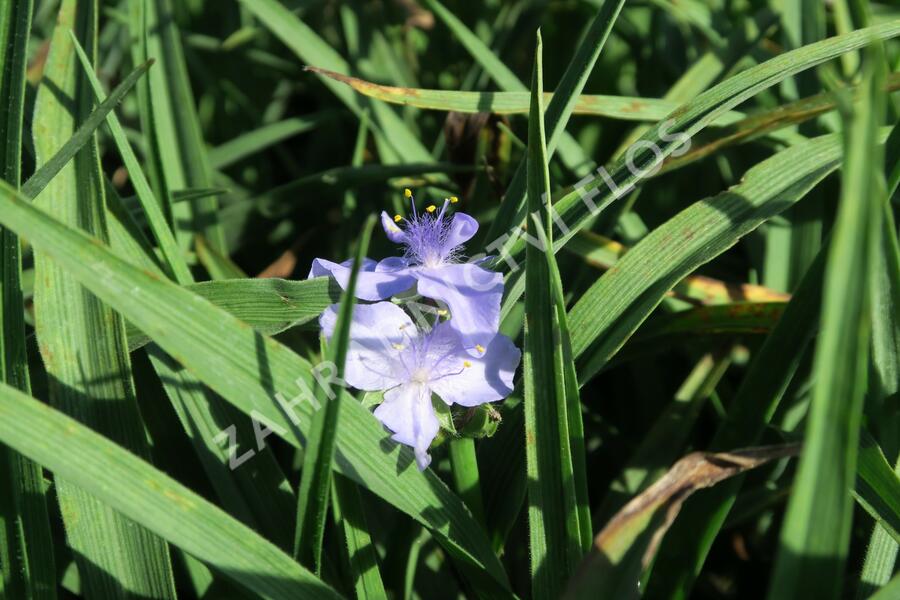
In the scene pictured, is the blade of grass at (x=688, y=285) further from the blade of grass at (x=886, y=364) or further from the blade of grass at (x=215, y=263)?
the blade of grass at (x=215, y=263)

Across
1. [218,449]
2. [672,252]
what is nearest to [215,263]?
[218,449]

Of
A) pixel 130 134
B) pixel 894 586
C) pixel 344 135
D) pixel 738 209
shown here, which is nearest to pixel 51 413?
pixel 894 586

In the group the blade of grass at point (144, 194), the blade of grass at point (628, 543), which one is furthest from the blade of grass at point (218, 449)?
the blade of grass at point (628, 543)

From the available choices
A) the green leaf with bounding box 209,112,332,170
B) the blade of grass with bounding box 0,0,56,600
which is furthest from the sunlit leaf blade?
the green leaf with bounding box 209,112,332,170

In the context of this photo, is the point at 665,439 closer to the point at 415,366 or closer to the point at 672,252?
the point at 672,252

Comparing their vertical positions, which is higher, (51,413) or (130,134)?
(130,134)

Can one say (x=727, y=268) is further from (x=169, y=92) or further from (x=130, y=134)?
(x=130, y=134)

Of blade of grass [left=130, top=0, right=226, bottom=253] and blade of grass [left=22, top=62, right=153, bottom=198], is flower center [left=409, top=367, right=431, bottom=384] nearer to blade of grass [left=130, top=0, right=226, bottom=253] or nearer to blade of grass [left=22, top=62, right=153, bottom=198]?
blade of grass [left=22, top=62, right=153, bottom=198]
